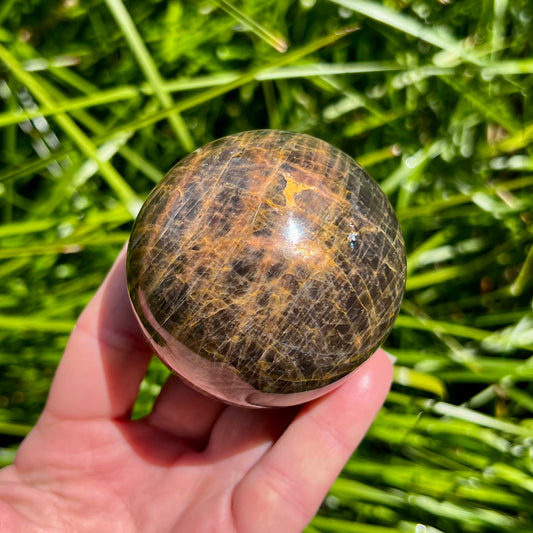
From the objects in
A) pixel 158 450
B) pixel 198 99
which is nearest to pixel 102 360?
pixel 158 450

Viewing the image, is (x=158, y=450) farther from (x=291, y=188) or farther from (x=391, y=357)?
(x=291, y=188)

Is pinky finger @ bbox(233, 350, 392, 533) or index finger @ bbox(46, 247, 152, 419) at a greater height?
index finger @ bbox(46, 247, 152, 419)

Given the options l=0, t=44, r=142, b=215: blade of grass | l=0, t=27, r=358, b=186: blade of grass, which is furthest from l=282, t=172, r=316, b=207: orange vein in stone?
l=0, t=44, r=142, b=215: blade of grass

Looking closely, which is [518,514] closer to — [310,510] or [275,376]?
[310,510]

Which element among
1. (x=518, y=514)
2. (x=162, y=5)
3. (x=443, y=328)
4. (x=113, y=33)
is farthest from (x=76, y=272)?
(x=518, y=514)

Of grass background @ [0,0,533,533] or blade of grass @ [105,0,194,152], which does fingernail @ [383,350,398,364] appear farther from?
blade of grass @ [105,0,194,152]
